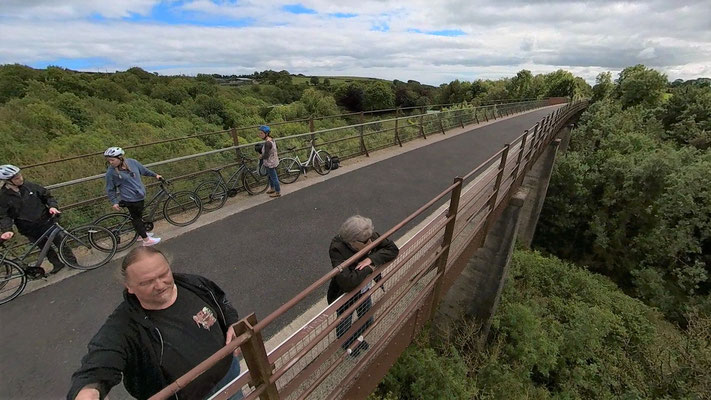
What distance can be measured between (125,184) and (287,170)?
12.2 feet

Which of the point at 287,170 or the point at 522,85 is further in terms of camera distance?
the point at 522,85

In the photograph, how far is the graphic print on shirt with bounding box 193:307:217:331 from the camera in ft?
5.88

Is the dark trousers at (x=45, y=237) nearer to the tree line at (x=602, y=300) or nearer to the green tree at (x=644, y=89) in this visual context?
the tree line at (x=602, y=300)

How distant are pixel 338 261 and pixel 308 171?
6.33m

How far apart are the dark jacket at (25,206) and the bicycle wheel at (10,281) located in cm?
47

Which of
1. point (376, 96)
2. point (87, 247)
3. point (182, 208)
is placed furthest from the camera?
point (376, 96)

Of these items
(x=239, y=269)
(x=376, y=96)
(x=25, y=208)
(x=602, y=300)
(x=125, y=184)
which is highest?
(x=376, y=96)

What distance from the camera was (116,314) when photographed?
159 centimetres

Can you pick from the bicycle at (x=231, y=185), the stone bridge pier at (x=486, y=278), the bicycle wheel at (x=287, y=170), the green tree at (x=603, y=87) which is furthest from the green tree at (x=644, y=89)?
the bicycle at (x=231, y=185)

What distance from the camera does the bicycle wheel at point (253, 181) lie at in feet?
22.6

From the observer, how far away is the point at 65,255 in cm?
431

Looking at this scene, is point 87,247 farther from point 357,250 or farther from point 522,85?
point 522,85

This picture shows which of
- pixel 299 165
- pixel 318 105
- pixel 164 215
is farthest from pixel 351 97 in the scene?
pixel 164 215

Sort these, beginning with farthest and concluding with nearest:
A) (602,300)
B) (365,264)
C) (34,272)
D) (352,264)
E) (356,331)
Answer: (602,300) < (34,272) < (352,264) < (365,264) < (356,331)
